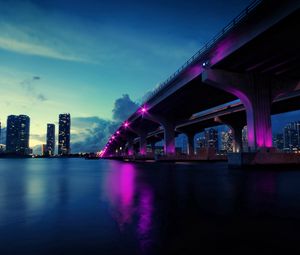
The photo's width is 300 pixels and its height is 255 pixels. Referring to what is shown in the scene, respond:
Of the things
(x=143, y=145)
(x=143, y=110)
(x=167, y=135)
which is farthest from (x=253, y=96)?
(x=143, y=145)

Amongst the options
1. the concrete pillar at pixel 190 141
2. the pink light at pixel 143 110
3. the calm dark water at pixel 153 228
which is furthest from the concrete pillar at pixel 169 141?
the calm dark water at pixel 153 228

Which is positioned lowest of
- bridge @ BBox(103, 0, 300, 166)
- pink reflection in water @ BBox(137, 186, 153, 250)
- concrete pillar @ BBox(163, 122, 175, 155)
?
pink reflection in water @ BBox(137, 186, 153, 250)

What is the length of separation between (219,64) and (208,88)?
16045mm

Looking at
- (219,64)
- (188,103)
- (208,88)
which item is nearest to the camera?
(219,64)

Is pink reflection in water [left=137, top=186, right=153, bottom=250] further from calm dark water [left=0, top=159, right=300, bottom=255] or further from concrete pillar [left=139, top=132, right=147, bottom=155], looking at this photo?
concrete pillar [left=139, top=132, right=147, bottom=155]

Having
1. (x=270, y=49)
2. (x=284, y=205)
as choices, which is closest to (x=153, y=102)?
(x=270, y=49)

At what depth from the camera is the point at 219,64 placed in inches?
1494

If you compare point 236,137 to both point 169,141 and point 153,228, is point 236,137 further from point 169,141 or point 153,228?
point 153,228

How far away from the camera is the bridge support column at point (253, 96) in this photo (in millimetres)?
38875

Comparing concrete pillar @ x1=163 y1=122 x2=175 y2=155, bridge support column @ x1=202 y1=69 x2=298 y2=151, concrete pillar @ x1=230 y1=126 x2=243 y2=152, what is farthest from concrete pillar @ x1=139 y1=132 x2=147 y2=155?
bridge support column @ x1=202 y1=69 x2=298 y2=151

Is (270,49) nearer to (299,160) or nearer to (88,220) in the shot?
(299,160)

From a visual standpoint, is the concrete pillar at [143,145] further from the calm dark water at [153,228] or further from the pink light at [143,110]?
the calm dark water at [153,228]

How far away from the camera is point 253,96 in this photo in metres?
39.5

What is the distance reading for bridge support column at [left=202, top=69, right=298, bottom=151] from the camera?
38875 millimetres
